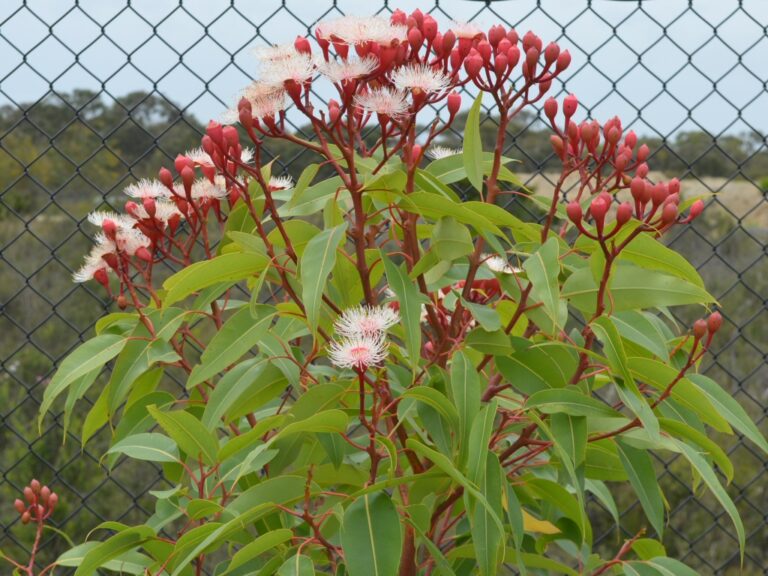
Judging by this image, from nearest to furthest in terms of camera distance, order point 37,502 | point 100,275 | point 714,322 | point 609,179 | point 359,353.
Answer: point 359,353
point 714,322
point 609,179
point 100,275
point 37,502

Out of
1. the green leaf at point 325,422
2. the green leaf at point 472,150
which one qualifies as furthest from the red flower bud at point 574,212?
the green leaf at point 325,422

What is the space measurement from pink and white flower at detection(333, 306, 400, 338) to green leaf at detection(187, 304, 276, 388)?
0.38 ft

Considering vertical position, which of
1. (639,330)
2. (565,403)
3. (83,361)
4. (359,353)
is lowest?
(83,361)

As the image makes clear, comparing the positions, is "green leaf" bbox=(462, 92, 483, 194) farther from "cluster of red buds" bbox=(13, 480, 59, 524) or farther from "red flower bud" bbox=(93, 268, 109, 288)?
"cluster of red buds" bbox=(13, 480, 59, 524)

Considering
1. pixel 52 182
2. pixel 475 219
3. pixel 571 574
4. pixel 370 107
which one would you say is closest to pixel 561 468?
pixel 571 574

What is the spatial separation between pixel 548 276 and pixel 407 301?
0.49 ft

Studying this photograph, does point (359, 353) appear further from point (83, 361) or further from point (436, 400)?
point (83, 361)

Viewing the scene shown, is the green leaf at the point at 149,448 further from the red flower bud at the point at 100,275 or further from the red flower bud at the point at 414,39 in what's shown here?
the red flower bud at the point at 414,39

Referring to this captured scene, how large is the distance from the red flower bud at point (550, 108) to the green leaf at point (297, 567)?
593mm

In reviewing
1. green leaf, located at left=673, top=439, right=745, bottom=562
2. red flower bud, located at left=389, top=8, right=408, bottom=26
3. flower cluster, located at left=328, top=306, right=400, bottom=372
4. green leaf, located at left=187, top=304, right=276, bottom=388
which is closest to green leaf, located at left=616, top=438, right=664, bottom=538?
green leaf, located at left=673, top=439, right=745, bottom=562

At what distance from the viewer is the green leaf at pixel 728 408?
1.26m

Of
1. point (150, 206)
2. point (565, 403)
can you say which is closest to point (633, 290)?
point (565, 403)

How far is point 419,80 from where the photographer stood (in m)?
1.12

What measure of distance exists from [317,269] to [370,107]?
175 mm
